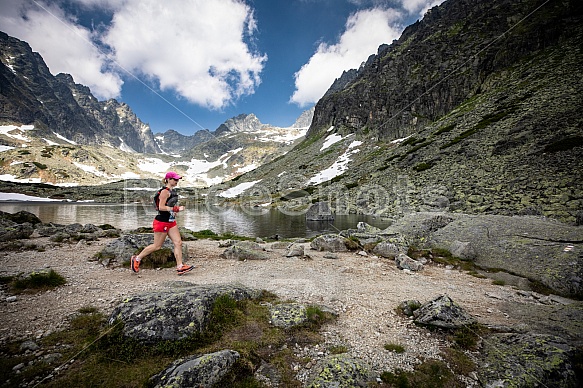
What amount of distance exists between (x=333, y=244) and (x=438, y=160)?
4251cm

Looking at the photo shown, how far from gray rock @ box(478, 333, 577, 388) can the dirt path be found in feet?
3.00

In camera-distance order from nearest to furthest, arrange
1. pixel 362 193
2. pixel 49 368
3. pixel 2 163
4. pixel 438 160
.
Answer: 1. pixel 49 368
2. pixel 438 160
3. pixel 362 193
4. pixel 2 163

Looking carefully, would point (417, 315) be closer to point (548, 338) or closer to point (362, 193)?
point (548, 338)

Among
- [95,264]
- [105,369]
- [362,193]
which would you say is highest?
[362,193]

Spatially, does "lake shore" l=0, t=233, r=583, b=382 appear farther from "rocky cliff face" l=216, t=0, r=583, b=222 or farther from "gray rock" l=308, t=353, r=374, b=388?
"rocky cliff face" l=216, t=0, r=583, b=222

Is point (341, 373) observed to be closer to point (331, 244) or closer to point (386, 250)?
point (386, 250)

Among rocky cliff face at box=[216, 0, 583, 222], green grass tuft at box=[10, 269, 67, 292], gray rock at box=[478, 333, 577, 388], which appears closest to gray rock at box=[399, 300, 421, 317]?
gray rock at box=[478, 333, 577, 388]

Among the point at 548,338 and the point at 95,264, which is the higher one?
the point at 95,264

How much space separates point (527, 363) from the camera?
4324 mm

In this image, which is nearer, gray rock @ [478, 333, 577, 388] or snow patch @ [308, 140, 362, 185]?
gray rock @ [478, 333, 577, 388]

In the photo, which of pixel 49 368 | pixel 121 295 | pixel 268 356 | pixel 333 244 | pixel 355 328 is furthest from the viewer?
pixel 333 244

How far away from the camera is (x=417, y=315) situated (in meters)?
6.39

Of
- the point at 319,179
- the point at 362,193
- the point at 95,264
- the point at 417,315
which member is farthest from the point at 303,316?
the point at 319,179

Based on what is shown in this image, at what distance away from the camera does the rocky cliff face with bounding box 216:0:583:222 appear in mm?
29688
